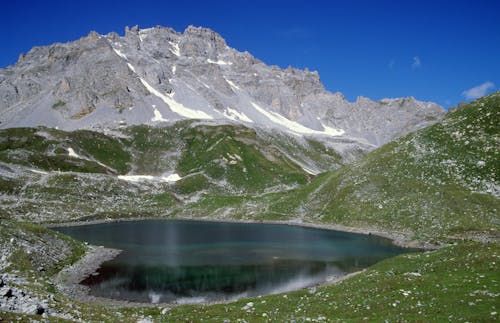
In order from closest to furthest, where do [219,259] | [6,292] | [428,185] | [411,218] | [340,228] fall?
[6,292] < [219,259] < [411,218] < [428,185] < [340,228]

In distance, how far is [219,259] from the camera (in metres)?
71.1

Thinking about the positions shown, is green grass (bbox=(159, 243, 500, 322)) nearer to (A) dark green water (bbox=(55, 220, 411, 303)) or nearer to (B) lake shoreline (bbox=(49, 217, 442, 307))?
(B) lake shoreline (bbox=(49, 217, 442, 307))

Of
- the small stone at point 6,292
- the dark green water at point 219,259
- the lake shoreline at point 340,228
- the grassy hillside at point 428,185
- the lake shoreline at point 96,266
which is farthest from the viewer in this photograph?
the grassy hillside at point 428,185

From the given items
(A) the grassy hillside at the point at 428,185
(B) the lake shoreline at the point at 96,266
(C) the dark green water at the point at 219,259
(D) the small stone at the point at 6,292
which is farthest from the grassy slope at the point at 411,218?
(C) the dark green water at the point at 219,259

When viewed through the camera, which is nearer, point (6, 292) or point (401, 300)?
point (6, 292)

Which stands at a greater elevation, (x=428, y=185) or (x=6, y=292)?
(x=428, y=185)

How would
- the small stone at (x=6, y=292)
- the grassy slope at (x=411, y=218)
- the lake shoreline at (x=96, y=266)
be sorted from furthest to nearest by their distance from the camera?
the lake shoreline at (x=96, y=266)
the grassy slope at (x=411, y=218)
the small stone at (x=6, y=292)

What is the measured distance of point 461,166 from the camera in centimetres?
10512

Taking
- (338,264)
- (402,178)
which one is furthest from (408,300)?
(402,178)

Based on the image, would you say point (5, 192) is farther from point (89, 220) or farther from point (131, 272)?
point (131, 272)

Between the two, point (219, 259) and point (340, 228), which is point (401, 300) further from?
point (340, 228)

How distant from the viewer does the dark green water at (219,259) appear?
51.4 metres

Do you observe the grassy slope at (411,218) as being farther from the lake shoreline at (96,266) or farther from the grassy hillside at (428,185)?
the lake shoreline at (96,266)

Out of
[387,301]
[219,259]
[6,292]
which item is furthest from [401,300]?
[219,259]
